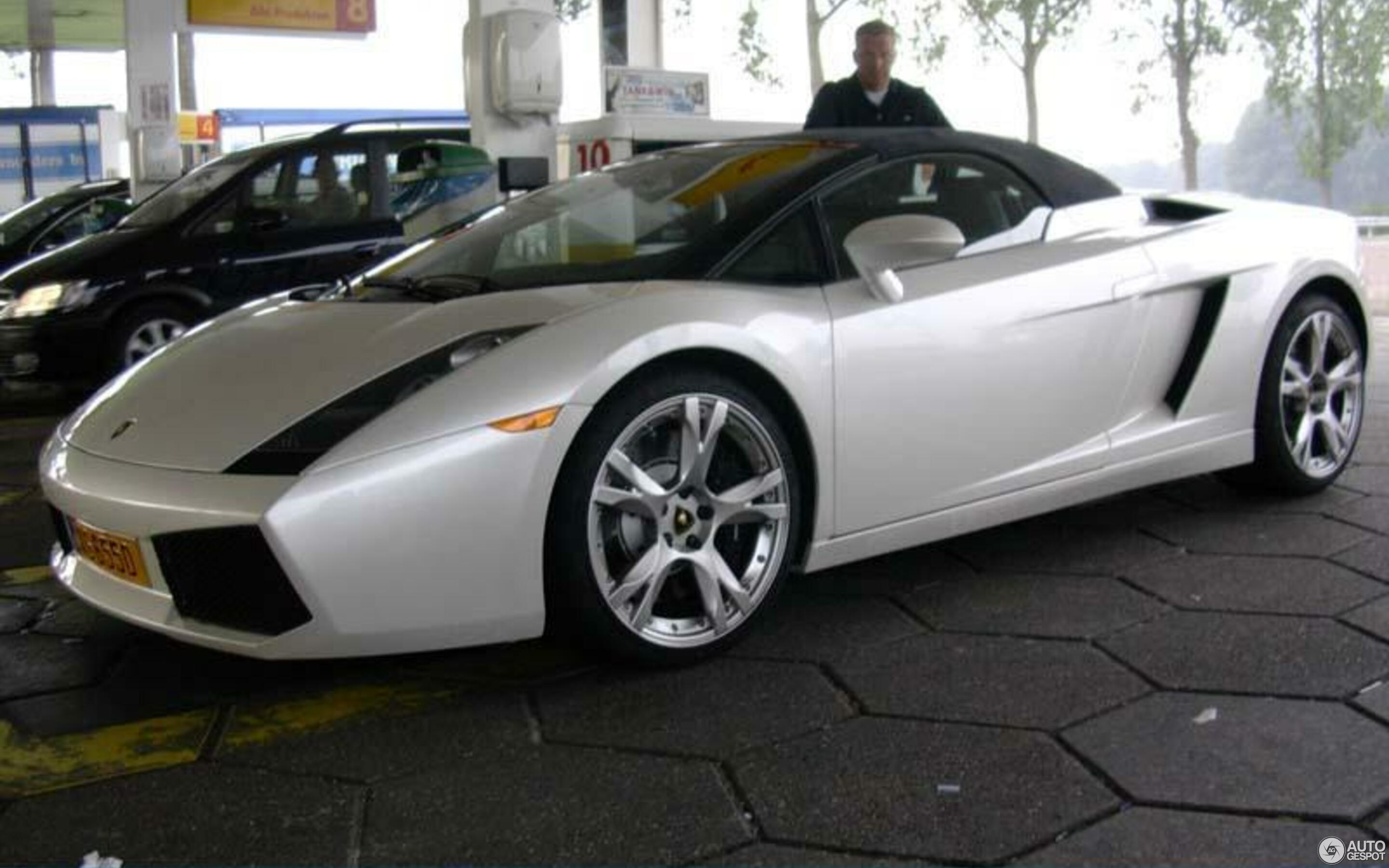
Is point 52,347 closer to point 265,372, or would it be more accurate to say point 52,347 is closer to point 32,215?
point 32,215

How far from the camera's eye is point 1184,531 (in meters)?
3.55

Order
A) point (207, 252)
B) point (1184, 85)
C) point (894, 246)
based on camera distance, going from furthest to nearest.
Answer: point (1184, 85) → point (207, 252) → point (894, 246)

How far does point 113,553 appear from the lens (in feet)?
7.88

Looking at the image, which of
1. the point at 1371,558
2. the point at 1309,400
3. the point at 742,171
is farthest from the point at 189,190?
the point at 1371,558

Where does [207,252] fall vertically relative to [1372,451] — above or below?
above

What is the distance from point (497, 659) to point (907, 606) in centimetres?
97

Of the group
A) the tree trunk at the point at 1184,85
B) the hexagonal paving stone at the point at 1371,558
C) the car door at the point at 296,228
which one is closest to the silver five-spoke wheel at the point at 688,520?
the hexagonal paving stone at the point at 1371,558

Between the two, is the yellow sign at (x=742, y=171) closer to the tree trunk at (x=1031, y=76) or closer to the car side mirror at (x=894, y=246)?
the car side mirror at (x=894, y=246)

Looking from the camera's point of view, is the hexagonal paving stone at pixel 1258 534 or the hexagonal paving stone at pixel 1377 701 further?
the hexagonal paving stone at pixel 1258 534

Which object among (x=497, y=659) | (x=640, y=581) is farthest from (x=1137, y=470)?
(x=497, y=659)

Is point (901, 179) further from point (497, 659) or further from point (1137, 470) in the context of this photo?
point (497, 659)

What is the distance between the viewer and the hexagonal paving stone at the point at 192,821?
6.22ft

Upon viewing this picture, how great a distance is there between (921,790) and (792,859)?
305 mm

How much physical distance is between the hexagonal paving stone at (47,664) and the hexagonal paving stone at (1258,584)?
243cm
